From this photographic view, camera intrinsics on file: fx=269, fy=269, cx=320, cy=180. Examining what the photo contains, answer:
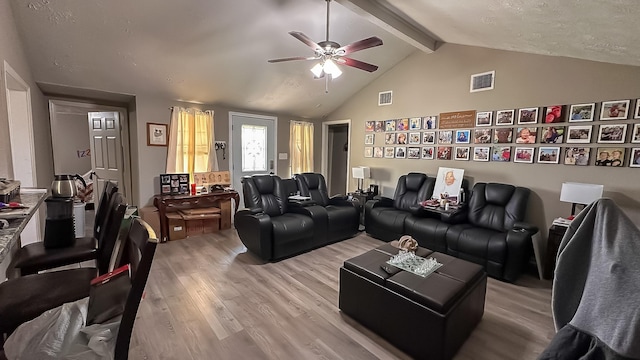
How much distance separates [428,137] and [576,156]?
1.83 meters

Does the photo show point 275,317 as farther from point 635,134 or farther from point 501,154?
point 635,134

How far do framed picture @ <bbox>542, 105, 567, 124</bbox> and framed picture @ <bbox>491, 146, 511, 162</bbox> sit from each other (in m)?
0.51

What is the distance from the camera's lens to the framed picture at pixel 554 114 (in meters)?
3.20

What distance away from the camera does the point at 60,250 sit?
186 centimetres

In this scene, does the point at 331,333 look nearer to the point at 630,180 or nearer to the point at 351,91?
the point at 630,180

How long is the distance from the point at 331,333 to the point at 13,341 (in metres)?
1.77

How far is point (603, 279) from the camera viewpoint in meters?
0.94

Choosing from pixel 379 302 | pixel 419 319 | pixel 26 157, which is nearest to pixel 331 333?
pixel 379 302

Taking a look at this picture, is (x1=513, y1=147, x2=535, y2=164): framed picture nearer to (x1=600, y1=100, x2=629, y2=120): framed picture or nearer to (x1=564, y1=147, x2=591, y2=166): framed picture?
(x1=564, y1=147, x2=591, y2=166): framed picture

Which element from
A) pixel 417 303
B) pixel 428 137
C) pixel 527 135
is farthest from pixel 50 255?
pixel 527 135

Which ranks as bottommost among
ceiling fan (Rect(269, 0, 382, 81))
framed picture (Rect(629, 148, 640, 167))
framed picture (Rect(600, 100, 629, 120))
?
framed picture (Rect(629, 148, 640, 167))

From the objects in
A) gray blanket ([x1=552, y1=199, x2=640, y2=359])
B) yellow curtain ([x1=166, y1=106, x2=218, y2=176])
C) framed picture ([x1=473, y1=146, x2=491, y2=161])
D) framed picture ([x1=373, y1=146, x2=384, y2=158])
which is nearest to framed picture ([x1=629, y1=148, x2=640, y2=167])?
framed picture ([x1=473, y1=146, x2=491, y2=161])

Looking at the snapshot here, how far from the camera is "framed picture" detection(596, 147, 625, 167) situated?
2.86 meters

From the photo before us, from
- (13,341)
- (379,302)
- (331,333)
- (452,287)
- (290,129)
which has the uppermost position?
(290,129)
